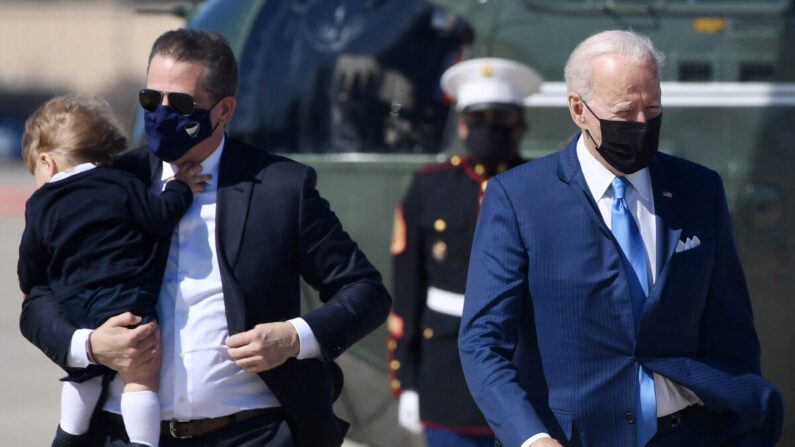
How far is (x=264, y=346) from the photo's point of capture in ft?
8.17

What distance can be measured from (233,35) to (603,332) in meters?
2.96

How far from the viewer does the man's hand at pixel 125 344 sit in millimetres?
2461

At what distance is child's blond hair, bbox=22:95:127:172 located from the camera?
8.80ft

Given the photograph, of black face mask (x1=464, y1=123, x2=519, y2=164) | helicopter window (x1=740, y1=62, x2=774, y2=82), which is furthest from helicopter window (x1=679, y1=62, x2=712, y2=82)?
black face mask (x1=464, y1=123, x2=519, y2=164)

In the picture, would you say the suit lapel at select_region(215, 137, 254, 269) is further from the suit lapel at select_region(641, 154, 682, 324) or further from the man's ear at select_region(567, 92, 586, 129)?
the suit lapel at select_region(641, 154, 682, 324)

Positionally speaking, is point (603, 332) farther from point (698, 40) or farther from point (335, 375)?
point (698, 40)

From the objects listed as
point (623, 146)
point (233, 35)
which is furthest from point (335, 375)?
point (233, 35)

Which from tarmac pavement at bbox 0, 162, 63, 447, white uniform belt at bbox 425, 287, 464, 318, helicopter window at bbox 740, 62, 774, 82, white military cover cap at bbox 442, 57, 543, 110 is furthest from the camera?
tarmac pavement at bbox 0, 162, 63, 447

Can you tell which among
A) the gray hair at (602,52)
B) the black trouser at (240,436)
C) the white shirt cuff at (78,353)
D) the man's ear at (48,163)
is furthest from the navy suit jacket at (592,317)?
the man's ear at (48,163)

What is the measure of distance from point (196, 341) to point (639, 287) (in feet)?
3.28

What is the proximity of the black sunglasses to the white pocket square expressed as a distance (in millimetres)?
1137

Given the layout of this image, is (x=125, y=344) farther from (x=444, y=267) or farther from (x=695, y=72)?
(x=695, y=72)

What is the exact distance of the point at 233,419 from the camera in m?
2.56

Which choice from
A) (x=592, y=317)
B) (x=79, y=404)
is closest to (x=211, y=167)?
(x=79, y=404)
